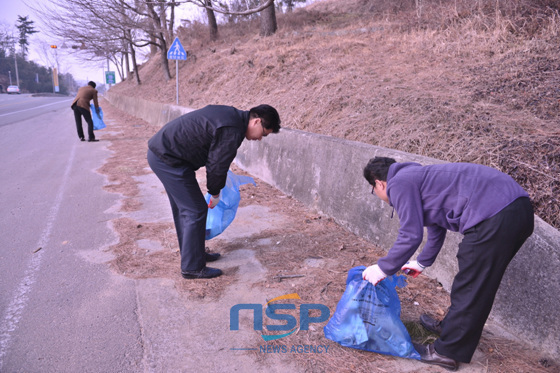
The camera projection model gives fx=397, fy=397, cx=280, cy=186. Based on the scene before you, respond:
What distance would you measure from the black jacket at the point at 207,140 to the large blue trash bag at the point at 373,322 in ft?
4.81

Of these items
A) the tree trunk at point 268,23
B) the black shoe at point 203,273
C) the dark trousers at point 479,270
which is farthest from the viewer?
the tree trunk at point 268,23

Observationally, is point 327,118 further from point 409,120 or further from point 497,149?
point 497,149

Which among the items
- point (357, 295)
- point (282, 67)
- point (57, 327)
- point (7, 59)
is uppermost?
point (7, 59)

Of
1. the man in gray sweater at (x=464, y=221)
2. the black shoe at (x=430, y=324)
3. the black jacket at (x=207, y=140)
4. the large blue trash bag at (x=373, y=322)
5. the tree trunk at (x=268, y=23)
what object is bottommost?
the black shoe at (x=430, y=324)

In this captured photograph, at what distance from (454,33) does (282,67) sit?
15.7ft

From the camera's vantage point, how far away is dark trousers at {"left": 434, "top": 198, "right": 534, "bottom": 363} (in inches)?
86.6

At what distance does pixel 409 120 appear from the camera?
530 cm

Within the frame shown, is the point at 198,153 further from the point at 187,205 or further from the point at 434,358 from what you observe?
the point at 434,358

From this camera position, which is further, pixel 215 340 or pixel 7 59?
pixel 7 59

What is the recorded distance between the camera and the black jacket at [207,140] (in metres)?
3.31

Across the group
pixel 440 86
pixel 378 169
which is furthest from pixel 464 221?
pixel 440 86

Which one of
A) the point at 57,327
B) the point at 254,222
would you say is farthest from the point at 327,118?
the point at 57,327

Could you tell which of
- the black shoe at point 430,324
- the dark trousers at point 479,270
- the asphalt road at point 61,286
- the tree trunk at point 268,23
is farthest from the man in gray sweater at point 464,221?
the tree trunk at point 268,23

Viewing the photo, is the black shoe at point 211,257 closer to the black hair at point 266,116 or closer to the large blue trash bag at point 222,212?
the large blue trash bag at point 222,212
